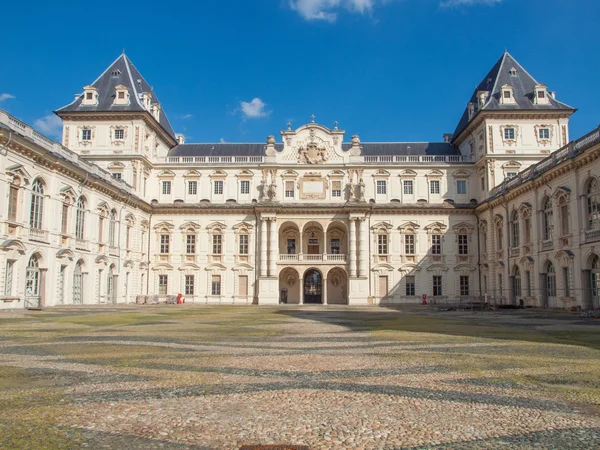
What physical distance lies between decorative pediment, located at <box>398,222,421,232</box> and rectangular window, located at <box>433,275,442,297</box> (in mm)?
5035

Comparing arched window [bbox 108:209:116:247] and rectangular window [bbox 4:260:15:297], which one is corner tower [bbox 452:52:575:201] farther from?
rectangular window [bbox 4:260:15:297]

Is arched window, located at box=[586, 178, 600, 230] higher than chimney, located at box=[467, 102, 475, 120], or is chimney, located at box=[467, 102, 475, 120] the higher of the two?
chimney, located at box=[467, 102, 475, 120]

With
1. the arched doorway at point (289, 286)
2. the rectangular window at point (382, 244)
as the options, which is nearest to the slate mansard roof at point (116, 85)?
the arched doorway at point (289, 286)

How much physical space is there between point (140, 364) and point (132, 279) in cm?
3813

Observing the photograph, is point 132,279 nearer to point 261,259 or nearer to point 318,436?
point 261,259

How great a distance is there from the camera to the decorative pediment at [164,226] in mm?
51797

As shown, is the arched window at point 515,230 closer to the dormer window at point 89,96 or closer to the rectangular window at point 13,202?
the rectangular window at point 13,202

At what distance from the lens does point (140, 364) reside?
423 inches

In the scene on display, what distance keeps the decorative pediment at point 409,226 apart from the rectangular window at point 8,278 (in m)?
34.0

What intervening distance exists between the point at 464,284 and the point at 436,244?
4.61 m

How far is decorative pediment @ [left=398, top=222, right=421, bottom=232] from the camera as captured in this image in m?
51.4

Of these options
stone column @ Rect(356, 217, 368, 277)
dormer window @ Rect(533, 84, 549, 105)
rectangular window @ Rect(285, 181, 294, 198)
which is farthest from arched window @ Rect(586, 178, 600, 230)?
rectangular window @ Rect(285, 181, 294, 198)

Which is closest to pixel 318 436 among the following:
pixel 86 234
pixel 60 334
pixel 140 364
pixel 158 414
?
pixel 158 414

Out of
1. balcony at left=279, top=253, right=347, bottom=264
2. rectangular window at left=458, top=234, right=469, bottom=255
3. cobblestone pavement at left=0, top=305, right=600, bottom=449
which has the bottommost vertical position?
cobblestone pavement at left=0, top=305, right=600, bottom=449
